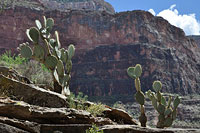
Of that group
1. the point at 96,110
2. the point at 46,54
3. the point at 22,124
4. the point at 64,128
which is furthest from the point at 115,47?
the point at 22,124

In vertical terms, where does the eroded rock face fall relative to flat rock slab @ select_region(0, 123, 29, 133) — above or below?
above

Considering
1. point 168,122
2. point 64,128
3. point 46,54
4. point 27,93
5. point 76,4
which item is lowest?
point 168,122

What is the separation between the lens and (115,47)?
2491 inches

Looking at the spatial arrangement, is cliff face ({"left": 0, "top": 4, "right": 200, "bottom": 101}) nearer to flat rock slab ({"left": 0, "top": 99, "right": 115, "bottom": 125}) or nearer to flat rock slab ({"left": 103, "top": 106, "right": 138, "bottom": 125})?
flat rock slab ({"left": 103, "top": 106, "right": 138, "bottom": 125})

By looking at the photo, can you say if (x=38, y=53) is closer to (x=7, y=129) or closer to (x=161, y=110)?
(x=7, y=129)

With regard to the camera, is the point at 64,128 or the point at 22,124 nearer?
the point at 22,124

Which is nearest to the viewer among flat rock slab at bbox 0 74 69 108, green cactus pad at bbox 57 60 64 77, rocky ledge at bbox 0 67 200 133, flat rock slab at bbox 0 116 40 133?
flat rock slab at bbox 0 116 40 133

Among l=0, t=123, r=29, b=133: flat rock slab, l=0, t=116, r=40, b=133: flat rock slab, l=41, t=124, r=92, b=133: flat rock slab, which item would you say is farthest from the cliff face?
l=0, t=123, r=29, b=133: flat rock slab

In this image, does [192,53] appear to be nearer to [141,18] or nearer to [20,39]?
[141,18]

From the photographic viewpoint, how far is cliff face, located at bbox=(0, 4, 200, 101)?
193 ft

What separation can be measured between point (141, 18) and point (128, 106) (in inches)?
1162

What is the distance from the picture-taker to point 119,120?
27.2 ft

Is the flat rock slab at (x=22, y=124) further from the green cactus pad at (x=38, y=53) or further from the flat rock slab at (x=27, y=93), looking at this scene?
the green cactus pad at (x=38, y=53)

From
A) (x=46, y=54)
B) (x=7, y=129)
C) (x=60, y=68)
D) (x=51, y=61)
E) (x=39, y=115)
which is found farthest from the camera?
(x=60, y=68)
